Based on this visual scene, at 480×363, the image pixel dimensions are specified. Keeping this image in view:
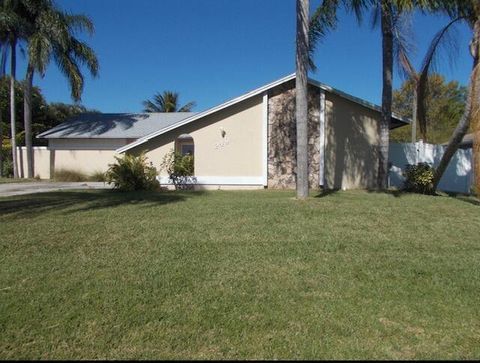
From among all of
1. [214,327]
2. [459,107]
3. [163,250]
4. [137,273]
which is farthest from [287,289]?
[459,107]

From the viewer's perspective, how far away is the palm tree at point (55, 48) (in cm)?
2239

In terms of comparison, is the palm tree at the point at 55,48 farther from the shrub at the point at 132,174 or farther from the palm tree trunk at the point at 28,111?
the shrub at the point at 132,174

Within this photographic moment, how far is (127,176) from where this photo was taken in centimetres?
1523

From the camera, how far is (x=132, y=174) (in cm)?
1530

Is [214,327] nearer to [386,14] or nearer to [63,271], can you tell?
[63,271]

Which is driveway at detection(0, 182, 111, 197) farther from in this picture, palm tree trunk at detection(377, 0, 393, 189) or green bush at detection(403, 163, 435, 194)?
green bush at detection(403, 163, 435, 194)

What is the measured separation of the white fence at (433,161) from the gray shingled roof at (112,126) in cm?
1204

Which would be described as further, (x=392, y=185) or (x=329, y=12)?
(x=392, y=185)

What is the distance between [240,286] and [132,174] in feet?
35.7

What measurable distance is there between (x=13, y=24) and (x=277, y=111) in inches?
571

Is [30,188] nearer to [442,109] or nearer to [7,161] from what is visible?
[7,161]

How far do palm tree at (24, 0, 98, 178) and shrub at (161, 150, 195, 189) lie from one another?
9372 mm

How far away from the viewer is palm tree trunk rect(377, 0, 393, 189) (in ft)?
45.9

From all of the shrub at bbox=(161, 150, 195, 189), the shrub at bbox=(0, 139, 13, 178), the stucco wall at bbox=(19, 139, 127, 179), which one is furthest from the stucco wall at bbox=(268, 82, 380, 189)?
the shrub at bbox=(0, 139, 13, 178)
